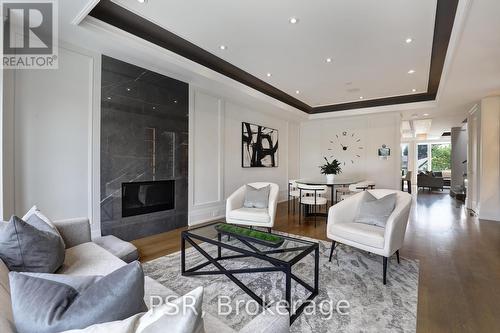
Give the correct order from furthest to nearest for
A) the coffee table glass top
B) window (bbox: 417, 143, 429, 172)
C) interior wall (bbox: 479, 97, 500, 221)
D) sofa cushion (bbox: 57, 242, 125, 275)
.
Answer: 1. window (bbox: 417, 143, 429, 172)
2. interior wall (bbox: 479, 97, 500, 221)
3. the coffee table glass top
4. sofa cushion (bbox: 57, 242, 125, 275)

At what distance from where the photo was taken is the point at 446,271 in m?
2.64

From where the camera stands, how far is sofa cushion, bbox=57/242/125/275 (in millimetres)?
1733

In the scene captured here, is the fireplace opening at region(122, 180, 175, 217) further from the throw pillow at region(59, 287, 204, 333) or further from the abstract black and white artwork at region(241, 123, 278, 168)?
the throw pillow at region(59, 287, 204, 333)

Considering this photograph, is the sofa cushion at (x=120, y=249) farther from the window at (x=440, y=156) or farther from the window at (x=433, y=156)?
the window at (x=440, y=156)

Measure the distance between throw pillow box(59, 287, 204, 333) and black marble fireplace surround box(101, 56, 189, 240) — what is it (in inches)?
122

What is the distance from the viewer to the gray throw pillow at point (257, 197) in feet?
12.4

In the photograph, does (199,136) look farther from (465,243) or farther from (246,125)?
(465,243)

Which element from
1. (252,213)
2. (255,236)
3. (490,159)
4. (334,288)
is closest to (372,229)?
(334,288)

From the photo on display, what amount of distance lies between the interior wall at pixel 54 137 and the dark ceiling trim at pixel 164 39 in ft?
2.21

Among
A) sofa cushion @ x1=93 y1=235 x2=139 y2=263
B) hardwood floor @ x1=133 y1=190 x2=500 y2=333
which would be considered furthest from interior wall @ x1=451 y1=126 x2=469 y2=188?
sofa cushion @ x1=93 y1=235 x2=139 y2=263

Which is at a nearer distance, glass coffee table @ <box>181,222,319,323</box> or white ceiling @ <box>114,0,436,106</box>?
glass coffee table @ <box>181,222,319,323</box>

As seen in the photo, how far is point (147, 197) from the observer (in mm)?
3811

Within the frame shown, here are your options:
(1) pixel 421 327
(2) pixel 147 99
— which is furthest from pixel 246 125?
(1) pixel 421 327

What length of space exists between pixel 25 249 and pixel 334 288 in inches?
95.5
